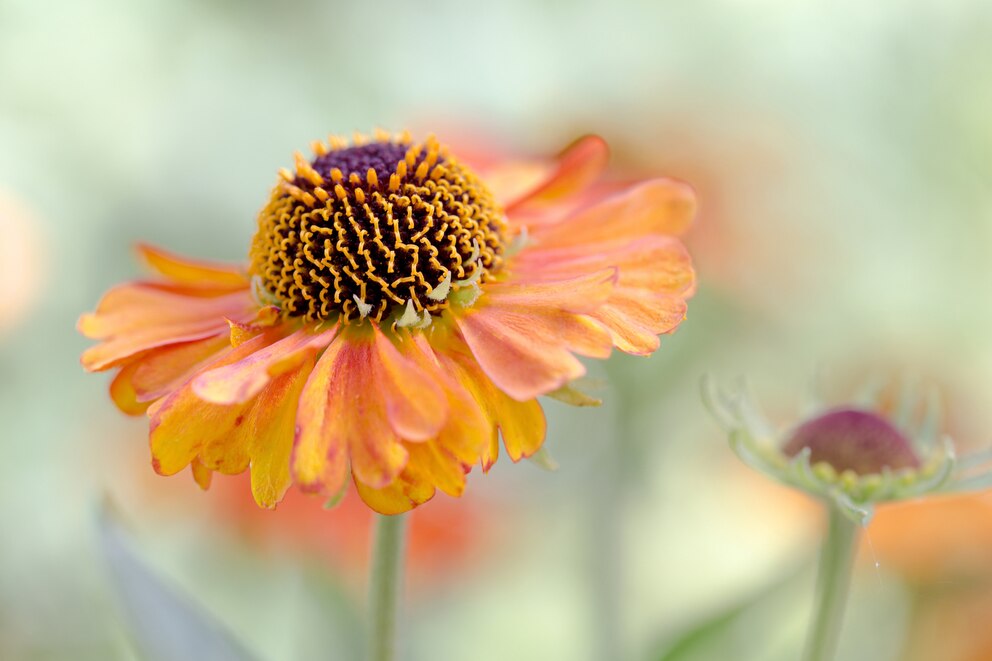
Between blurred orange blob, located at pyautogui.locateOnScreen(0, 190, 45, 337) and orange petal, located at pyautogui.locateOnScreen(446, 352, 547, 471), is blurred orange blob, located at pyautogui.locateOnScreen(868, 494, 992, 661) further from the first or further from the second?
blurred orange blob, located at pyautogui.locateOnScreen(0, 190, 45, 337)

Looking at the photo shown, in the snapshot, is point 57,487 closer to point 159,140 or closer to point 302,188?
point 159,140

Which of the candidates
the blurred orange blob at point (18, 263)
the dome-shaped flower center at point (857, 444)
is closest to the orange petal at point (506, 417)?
the dome-shaped flower center at point (857, 444)

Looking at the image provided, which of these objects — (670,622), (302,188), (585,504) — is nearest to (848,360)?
(670,622)

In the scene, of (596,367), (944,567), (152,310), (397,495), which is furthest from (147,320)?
→ (944,567)

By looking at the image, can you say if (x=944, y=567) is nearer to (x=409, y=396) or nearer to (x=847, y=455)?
(x=847, y=455)

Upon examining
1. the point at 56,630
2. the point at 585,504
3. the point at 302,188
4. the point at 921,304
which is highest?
the point at 302,188

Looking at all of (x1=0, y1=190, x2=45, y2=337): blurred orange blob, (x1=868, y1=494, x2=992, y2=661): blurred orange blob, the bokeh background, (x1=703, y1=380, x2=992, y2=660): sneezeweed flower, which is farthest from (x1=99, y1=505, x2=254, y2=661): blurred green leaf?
(x1=0, y1=190, x2=45, y2=337): blurred orange blob
